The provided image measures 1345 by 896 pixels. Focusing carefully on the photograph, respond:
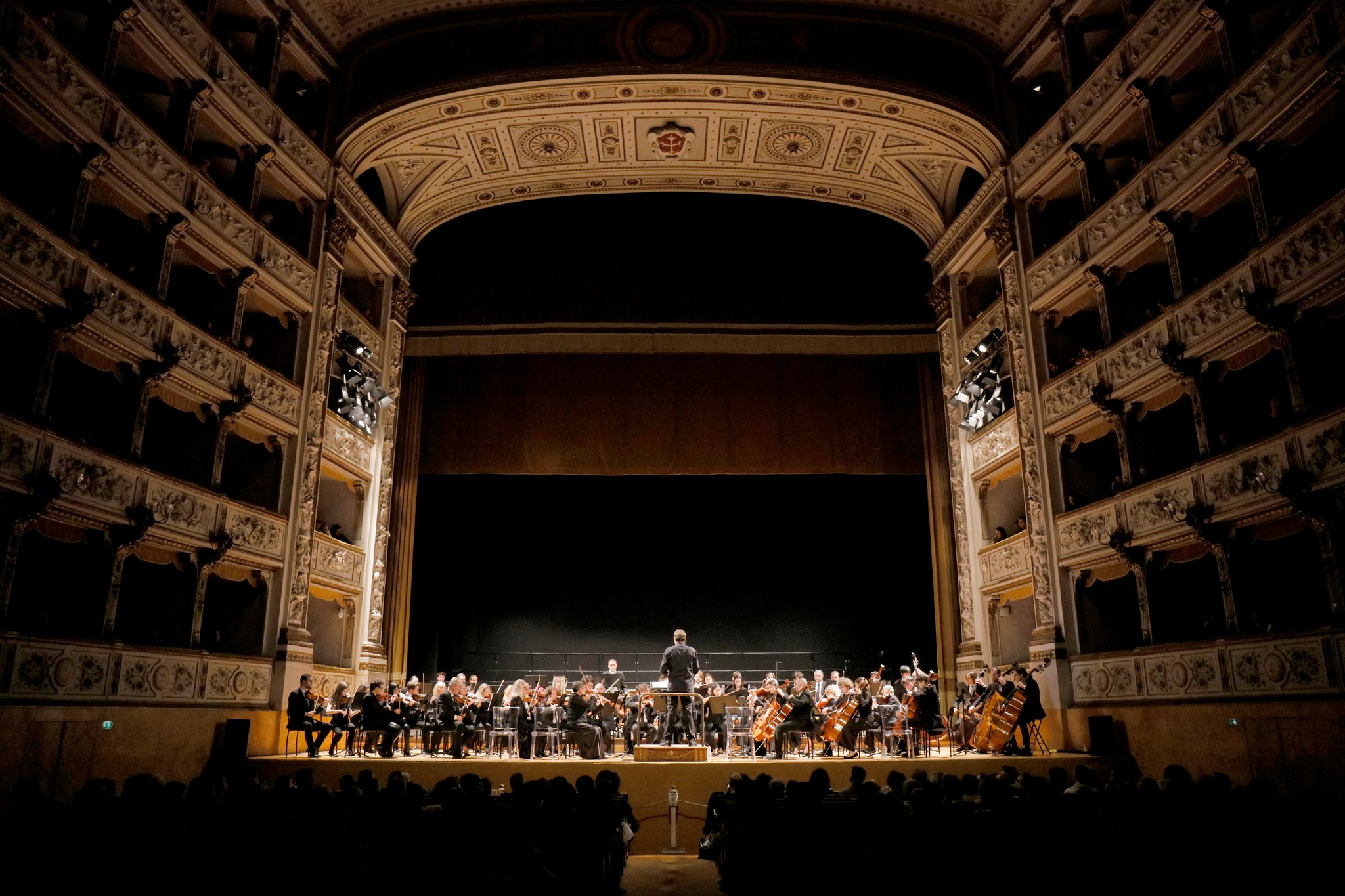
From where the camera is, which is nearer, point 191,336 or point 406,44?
point 191,336

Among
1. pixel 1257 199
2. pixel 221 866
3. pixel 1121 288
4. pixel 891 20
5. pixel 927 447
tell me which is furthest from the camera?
pixel 927 447

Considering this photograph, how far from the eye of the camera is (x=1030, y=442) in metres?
13.2

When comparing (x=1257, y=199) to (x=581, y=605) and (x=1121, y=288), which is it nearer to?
(x=1121, y=288)

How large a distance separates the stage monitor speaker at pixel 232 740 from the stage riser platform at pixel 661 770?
0.24 m

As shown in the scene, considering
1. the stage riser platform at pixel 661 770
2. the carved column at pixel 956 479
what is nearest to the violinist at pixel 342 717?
the stage riser platform at pixel 661 770

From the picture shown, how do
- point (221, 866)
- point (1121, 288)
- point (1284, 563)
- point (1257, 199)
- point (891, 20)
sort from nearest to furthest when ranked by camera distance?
1. point (221, 866)
2. point (1257, 199)
3. point (1284, 563)
4. point (1121, 288)
5. point (891, 20)

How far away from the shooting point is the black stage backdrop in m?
18.3

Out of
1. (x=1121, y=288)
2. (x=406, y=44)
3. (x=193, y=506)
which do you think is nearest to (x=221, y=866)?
(x=193, y=506)

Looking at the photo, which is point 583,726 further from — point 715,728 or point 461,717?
point 715,728

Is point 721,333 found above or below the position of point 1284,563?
above

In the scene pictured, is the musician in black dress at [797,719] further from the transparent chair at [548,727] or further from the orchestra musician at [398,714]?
the orchestra musician at [398,714]

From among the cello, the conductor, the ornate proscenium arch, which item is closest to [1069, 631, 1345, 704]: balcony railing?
the cello

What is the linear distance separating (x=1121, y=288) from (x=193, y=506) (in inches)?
493

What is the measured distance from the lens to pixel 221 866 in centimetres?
316
